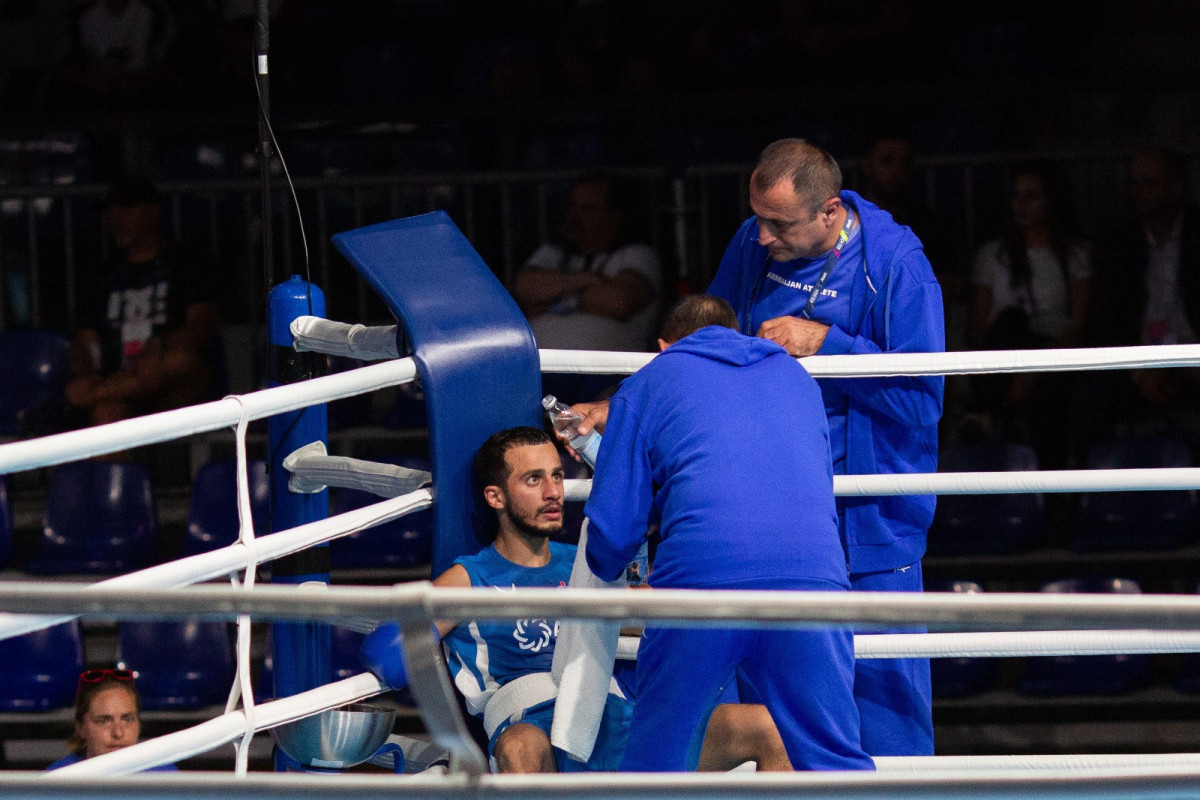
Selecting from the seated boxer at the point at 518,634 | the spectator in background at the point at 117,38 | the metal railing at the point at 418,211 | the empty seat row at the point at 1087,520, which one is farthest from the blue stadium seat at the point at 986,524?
the spectator in background at the point at 117,38

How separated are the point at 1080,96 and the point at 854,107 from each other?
0.91 metres

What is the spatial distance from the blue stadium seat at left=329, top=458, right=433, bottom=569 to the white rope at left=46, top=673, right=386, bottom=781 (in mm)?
2789

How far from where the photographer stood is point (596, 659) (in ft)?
7.29

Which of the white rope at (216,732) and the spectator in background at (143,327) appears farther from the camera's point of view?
the spectator in background at (143,327)

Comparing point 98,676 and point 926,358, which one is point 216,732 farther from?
Result: point 98,676

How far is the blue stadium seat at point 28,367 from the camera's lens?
5668 mm

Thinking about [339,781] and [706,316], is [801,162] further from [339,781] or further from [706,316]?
[339,781]

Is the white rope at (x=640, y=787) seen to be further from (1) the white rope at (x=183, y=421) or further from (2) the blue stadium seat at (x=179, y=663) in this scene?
(2) the blue stadium seat at (x=179, y=663)

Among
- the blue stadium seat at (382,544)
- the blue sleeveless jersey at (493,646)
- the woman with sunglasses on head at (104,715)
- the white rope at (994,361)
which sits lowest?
the woman with sunglasses on head at (104,715)

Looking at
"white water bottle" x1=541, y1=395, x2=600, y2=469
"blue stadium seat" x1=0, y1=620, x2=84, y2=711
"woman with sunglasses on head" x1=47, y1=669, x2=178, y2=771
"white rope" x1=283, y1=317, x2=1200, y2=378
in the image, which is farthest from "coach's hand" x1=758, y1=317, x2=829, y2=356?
"blue stadium seat" x1=0, y1=620, x2=84, y2=711

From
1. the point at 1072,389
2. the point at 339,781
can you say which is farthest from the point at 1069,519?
the point at 339,781

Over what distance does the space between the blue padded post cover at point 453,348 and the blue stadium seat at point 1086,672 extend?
2794 mm

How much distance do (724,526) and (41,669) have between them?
3454 millimetres

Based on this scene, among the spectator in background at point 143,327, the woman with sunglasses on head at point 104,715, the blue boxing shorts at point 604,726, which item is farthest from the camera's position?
the spectator in background at point 143,327
